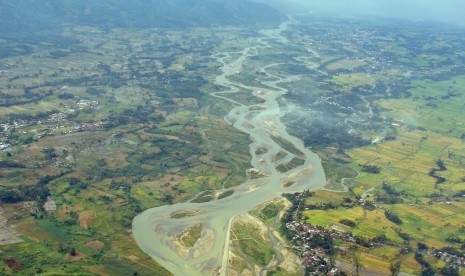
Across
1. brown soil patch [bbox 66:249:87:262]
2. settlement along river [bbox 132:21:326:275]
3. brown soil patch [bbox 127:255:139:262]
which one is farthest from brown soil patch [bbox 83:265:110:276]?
settlement along river [bbox 132:21:326:275]

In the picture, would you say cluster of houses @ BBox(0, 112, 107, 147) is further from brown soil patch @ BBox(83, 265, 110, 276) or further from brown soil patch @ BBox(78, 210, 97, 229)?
brown soil patch @ BBox(83, 265, 110, 276)

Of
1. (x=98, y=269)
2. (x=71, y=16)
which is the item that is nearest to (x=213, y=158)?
(x=98, y=269)

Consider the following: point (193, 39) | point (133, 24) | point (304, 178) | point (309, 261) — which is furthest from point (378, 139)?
point (133, 24)

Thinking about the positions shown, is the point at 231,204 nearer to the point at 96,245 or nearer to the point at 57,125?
the point at 96,245

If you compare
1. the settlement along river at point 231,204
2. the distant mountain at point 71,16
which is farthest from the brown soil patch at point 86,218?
the distant mountain at point 71,16

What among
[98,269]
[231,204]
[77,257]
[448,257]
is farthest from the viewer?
[231,204]

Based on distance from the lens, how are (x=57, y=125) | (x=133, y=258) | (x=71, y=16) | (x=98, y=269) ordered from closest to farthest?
(x=98, y=269), (x=133, y=258), (x=57, y=125), (x=71, y=16)

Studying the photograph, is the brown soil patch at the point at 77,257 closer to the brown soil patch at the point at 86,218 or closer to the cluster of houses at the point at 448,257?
the brown soil patch at the point at 86,218
